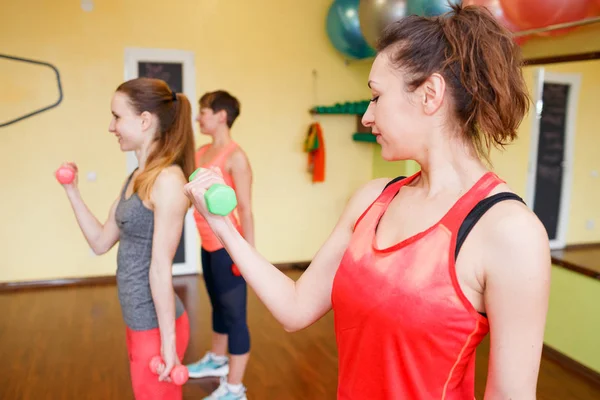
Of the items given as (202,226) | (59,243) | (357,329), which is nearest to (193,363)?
(202,226)

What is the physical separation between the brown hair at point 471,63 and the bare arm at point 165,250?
87cm

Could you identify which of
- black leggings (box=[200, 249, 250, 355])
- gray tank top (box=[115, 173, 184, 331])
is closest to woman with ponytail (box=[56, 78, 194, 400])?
gray tank top (box=[115, 173, 184, 331])

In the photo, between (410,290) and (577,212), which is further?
(577,212)

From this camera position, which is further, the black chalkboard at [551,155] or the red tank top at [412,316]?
the black chalkboard at [551,155]

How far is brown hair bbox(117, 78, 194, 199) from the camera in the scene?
163cm

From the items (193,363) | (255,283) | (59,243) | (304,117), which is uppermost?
(304,117)

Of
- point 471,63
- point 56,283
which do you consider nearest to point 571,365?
point 471,63

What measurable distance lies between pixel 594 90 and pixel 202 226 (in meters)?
2.30

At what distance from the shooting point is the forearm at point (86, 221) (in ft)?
5.82

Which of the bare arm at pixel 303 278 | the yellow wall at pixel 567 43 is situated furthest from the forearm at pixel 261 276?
the yellow wall at pixel 567 43

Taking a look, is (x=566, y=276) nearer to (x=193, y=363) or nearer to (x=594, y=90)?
(x=594, y=90)

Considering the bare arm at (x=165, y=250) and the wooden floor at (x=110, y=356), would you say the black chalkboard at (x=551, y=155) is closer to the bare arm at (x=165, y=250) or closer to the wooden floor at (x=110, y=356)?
the wooden floor at (x=110, y=356)

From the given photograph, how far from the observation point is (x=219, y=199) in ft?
3.04

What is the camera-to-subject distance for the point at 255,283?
3.28 ft
